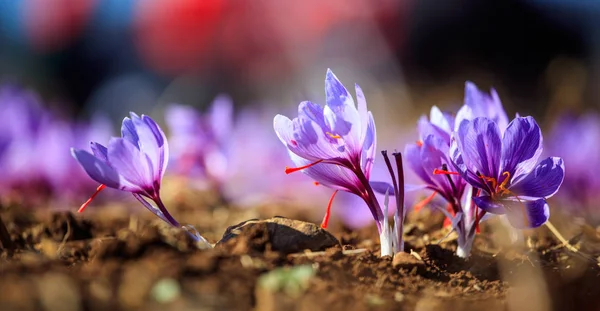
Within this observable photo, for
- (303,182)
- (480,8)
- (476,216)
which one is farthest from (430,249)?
(480,8)

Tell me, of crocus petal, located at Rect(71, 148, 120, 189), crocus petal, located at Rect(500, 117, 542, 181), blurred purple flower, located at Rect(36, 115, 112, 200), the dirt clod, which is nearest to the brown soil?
the dirt clod

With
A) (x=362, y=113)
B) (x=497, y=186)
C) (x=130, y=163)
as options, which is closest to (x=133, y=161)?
(x=130, y=163)

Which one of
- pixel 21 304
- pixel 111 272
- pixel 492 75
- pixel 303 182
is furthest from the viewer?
pixel 492 75

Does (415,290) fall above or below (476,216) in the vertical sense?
below

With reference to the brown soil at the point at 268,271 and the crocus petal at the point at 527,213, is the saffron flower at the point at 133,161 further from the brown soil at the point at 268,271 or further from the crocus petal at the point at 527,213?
the crocus petal at the point at 527,213

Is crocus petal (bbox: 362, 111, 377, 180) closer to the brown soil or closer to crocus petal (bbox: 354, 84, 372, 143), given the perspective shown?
crocus petal (bbox: 354, 84, 372, 143)

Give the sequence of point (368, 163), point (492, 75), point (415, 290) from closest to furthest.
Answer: point (415, 290) → point (368, 163) → point (492, 75)

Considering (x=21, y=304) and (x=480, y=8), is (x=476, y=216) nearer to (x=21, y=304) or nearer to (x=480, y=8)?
(x=21, y=304)
